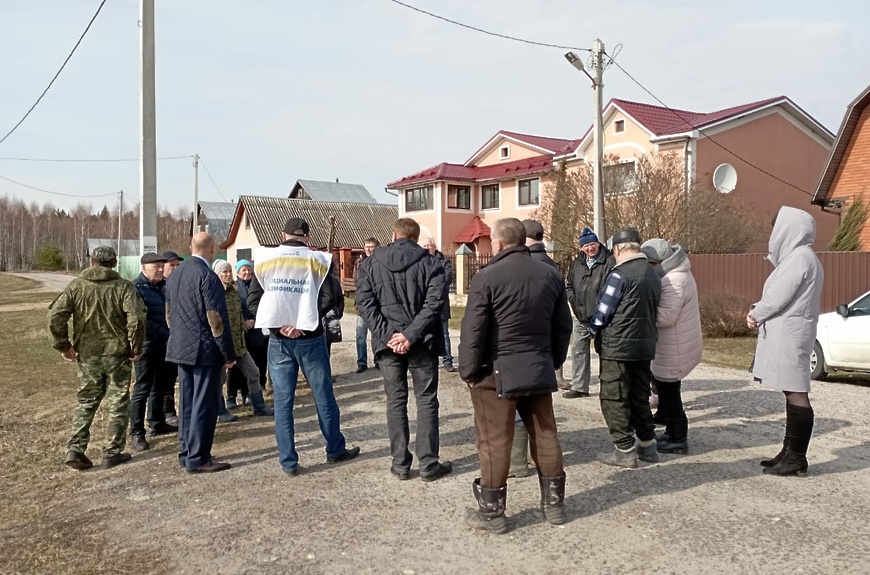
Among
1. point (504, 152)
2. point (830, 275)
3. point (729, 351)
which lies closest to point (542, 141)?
point (504, 152)

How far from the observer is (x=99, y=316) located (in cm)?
541

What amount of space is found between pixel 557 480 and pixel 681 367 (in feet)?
6.47

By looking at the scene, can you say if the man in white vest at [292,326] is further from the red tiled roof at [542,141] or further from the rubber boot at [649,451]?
the red tiled roof at [542,141]

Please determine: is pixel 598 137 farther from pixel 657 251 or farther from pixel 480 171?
pixel 480 171

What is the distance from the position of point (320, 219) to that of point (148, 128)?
30.3m

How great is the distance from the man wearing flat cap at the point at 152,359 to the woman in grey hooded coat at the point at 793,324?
5335 mm

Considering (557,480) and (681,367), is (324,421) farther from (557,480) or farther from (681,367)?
(681,367)

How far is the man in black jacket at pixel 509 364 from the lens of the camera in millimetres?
3945

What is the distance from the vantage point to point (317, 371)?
516 centimetres

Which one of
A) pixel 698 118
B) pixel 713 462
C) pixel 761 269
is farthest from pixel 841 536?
pixel 698 118

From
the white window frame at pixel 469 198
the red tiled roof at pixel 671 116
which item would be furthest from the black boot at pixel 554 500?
the white window frame at pixel 469 198

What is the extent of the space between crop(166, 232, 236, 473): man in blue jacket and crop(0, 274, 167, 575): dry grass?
0.81 metres

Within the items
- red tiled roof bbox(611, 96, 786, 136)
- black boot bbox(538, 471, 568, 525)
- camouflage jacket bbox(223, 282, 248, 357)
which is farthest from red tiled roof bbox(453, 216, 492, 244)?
black boot bbox(538, 471, 568, 525)

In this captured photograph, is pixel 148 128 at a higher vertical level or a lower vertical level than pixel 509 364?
higher
